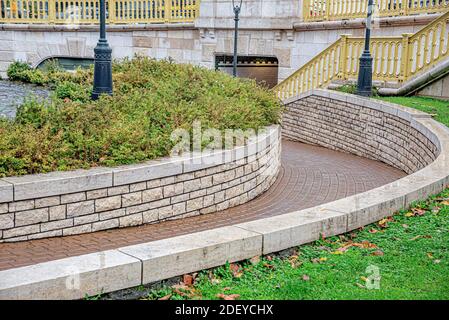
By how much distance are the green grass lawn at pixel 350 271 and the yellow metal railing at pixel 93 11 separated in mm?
18385

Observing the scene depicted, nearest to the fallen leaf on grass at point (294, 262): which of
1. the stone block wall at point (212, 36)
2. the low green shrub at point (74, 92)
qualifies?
the low green shrub at point (74, 92)

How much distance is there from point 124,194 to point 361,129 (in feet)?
28.0

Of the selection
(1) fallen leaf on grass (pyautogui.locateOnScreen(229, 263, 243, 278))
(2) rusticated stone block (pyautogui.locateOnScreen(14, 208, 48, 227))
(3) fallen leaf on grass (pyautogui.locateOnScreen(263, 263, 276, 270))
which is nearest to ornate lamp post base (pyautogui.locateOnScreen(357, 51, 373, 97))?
(2) rusticated stone block (pyautogui.locateOnScreen(14, 208, 48, 227))

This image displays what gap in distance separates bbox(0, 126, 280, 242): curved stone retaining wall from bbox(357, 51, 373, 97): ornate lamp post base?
696 cm

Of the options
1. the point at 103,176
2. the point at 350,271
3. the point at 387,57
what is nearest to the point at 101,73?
the point at 103,176

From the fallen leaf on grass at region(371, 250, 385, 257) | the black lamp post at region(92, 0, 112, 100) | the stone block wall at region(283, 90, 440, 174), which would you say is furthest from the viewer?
the stone block wall at region(283, 90, 440, 174)

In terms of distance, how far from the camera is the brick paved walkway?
6.48m

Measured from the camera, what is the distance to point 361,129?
1473 centimetres

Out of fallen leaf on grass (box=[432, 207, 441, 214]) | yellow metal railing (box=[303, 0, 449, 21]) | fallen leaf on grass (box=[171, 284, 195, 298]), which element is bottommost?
fallen leaf on grass (box=[171, 284, 195, 298])

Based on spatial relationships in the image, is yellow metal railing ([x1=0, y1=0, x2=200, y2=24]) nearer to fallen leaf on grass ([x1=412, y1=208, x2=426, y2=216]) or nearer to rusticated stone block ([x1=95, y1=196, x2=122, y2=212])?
rusticated stone block ([x1=95, y1=196, x2=122, y2=212])

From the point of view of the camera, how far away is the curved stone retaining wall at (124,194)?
6.58 m

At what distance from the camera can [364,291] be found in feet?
16.2

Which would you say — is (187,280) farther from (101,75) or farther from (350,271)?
(101,75)
